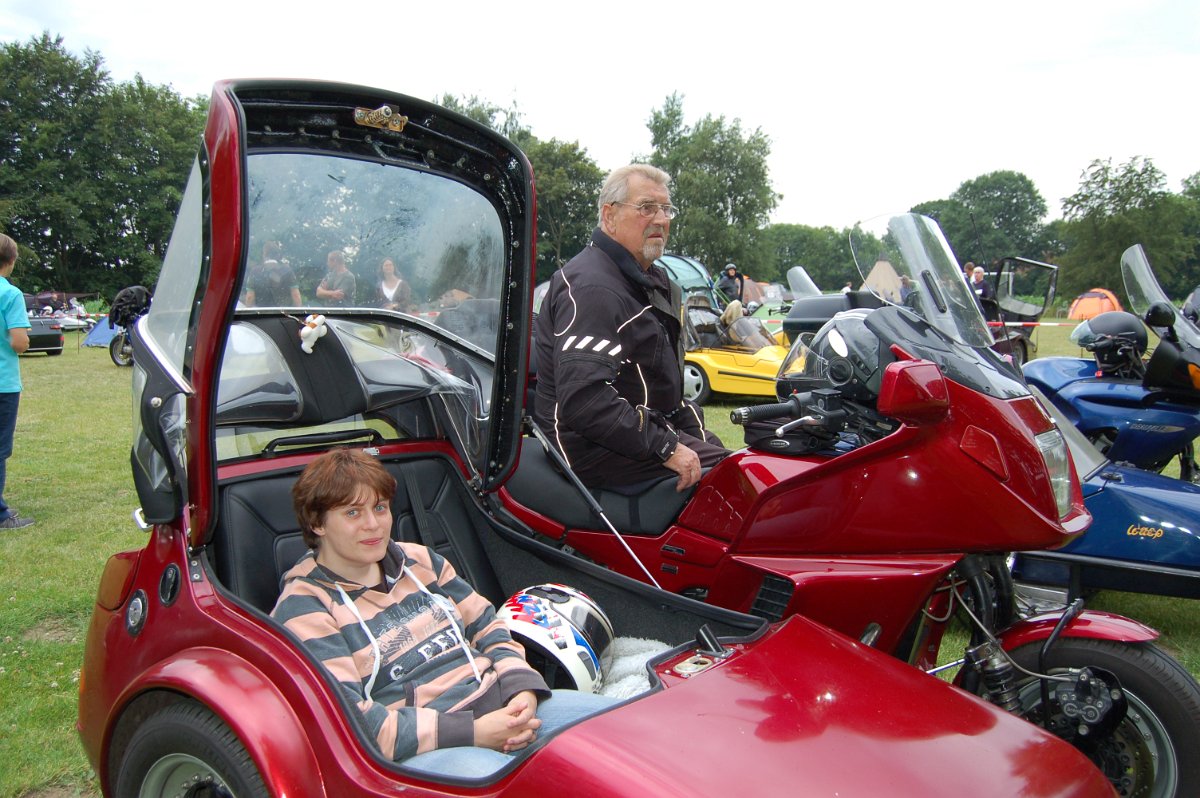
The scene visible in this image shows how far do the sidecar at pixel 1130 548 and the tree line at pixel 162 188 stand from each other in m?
24.9

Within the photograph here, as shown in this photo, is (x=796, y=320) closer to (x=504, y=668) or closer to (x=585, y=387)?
(x=585, y=387)

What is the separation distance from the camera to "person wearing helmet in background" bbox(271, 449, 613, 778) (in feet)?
6.17

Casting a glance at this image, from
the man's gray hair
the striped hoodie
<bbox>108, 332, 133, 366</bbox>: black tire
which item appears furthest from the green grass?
the man's gray hair

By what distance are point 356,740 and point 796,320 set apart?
5.48m

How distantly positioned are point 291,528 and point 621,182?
1.85 meters

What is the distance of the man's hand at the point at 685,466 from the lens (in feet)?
9.59

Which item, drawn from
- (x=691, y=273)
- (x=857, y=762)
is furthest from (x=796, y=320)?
(x=691, y=273)

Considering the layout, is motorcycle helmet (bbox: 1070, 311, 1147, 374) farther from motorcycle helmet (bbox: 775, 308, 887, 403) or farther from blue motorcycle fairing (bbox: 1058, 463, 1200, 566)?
motorcycle helmet (bbox: 775, 308, 887, 403)

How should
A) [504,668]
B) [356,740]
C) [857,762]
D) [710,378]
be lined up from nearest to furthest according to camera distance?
[857,762], [356,740], [504,668], [710,378]

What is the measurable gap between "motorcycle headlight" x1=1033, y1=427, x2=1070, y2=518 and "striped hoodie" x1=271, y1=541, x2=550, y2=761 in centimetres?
152

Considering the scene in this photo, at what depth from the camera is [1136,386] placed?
492 centimetres

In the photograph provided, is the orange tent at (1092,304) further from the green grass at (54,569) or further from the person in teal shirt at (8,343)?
the person in teal shirt at (8,343)

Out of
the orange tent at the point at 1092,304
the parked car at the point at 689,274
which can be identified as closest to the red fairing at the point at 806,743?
the parked car at the point at 689,274

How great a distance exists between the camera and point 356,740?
1.70 m
